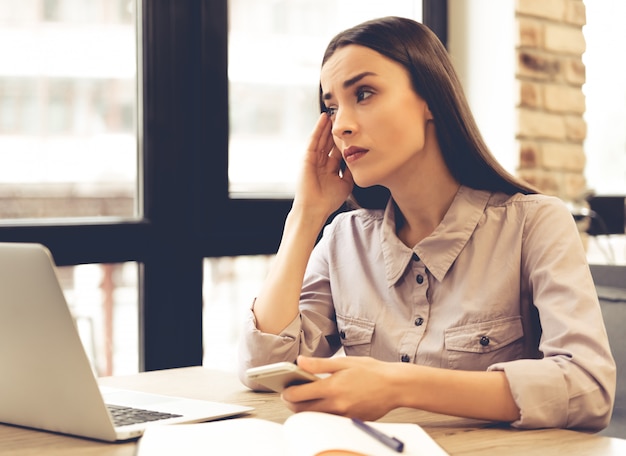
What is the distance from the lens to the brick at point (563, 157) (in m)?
2.46

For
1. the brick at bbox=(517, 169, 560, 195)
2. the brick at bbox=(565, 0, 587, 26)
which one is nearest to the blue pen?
the brick at bbox=(517, 169, 560, 195)

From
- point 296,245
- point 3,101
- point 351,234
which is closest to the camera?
point 296,245

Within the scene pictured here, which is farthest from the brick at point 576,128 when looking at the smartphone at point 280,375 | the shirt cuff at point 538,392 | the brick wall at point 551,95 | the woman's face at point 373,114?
the smartphone at point 280,375

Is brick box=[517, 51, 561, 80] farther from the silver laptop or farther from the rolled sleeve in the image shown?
the silver laptop

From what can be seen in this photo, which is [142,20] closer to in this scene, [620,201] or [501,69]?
[501,69]

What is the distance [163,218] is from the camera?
1961mm

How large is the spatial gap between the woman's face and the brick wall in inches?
43.7

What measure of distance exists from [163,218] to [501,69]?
1173mm

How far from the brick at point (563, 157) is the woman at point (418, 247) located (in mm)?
1085

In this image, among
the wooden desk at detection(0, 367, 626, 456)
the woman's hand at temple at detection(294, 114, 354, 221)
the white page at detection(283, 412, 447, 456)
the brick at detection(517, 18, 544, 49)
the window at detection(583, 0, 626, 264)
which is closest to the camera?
the white page at detection(283, 412, 447, 456)

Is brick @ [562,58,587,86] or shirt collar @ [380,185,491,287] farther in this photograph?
brick @ [562,58,587,86]

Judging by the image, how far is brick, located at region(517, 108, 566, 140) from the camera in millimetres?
2412

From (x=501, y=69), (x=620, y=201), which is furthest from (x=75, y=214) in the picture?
(x=620, y=201)

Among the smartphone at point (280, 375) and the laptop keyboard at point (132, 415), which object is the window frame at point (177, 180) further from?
the smartphone at point (280, 375)
